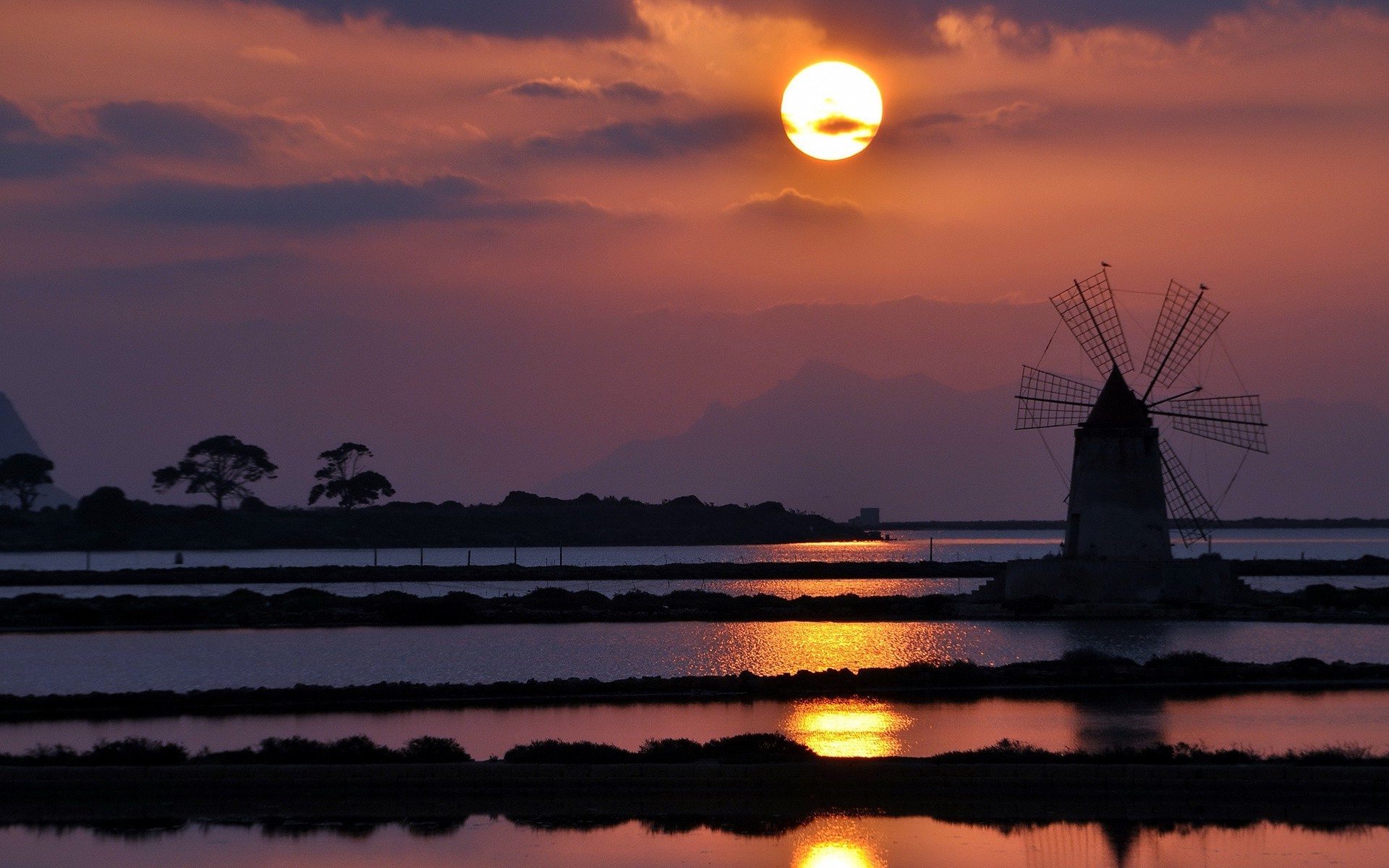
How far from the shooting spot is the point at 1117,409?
39062 millimetres

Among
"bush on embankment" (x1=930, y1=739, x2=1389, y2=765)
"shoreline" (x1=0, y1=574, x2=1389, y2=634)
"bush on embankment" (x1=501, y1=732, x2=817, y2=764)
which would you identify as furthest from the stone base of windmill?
"bush on embankment" (x1=501, y1=732, x2=817, y2=764)

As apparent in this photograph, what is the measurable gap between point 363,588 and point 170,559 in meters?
38.2

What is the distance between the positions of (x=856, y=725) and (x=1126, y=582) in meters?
20.5

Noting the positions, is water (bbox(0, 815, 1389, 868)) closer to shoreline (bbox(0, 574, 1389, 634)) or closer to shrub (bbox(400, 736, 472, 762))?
shrub (bbox(400, 736, 472, 762))

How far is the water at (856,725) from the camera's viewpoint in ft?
58.2

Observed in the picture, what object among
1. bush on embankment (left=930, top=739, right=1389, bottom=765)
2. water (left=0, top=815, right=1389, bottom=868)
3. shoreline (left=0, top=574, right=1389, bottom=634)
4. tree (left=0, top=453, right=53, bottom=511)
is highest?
tree (left=0, top=453, right=53, bottom=511)

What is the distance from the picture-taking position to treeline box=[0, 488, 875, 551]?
108312 mm

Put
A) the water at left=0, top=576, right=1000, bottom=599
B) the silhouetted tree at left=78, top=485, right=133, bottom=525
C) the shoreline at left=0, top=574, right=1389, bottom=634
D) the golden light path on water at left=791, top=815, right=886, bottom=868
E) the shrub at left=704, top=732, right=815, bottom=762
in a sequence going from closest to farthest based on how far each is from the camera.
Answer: the golden light path on water at left=791, top=815, right=886, bottom=868 < the shrub at left=704, top=732, right=815, bottom=762 < the shoreline at left=0, top=574, right=1389, bottom=634 < the water at left=0, top=576, right=1000, bottom=599 < the silhouetted tree at left=78, top=485, right=133, bottom=525

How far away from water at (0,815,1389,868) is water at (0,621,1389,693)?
12.9 m

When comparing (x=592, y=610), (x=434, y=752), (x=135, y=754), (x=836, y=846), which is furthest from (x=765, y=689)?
(x=592, y=610)

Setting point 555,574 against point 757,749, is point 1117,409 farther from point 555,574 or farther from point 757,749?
point 555,574

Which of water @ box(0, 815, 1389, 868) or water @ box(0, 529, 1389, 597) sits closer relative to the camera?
water @ box(0, 815, 1389, 868)

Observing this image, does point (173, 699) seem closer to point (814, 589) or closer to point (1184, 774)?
point (1184, 774)

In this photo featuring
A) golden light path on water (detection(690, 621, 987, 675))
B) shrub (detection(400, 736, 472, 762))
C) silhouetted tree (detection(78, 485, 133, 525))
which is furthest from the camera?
silhouetted tree (detection(78, 485, 133, 525))
